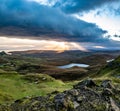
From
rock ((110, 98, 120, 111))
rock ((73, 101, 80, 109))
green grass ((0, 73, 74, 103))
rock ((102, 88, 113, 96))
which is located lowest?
green grass ((0, 73, 74, 103))

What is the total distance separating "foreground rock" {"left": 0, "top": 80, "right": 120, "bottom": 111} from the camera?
32.8m

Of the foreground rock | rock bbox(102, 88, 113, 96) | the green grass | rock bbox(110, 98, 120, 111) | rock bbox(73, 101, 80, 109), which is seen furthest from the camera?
the green grass

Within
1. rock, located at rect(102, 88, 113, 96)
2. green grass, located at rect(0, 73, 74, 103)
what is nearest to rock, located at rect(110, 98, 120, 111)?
rock, located at rect(102, 88, 113, 96)

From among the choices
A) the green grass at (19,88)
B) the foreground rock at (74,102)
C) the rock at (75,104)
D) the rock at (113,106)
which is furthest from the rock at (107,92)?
the green grass at (19,88)

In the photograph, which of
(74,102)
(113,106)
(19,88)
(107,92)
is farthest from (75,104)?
(19,88)

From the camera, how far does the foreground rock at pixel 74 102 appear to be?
32.8 metres

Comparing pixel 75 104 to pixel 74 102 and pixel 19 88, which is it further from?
pixel 19 88

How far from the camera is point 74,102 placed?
1314 inches

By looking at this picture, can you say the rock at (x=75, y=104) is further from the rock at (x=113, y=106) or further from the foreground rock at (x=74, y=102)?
the rock at (x=113, y=106)

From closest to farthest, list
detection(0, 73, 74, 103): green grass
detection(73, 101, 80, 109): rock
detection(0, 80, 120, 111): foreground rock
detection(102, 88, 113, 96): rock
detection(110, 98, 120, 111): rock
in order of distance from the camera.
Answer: detection(0, 80, 120, 111): foreground rock < detection(73, 101, 80, 109): rock < detection(110, 98, 120, 111): rock < detection(102, 88, 113, 96): rock < detection(0, 73, 74, 103): green grass

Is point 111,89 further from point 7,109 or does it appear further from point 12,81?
point 12,81

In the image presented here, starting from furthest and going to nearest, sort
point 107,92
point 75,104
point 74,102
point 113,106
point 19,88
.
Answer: point 19,88, point 107,92, point 113,106, point 74,102, point 75,104

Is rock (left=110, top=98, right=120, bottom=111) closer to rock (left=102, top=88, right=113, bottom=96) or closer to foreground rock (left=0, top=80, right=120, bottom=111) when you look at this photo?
foreground rock (left=0, top=80, right=120, bottom=111)

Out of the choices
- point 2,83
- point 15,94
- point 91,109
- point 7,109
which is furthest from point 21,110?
point 2,83
